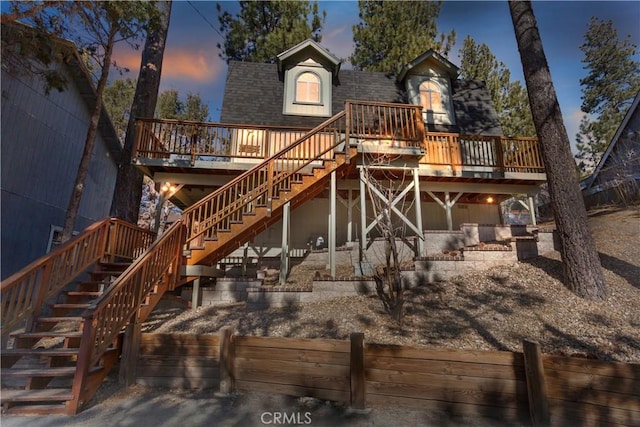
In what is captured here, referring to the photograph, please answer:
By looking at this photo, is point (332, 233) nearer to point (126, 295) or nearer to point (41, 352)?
point (126, 295)

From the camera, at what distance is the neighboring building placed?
8.32 m

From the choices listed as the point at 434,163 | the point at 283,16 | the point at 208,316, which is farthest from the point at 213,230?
the point at 283,16

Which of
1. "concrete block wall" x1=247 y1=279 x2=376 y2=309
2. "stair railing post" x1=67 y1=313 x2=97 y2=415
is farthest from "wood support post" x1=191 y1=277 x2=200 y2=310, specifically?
"stair railing post" x1=67 y1=313 x2=97 y2=415

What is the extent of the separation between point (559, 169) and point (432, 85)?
7048 millimetres

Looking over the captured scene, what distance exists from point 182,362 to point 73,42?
24.2 ft

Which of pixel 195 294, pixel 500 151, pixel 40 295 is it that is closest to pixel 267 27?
pixel 500 151

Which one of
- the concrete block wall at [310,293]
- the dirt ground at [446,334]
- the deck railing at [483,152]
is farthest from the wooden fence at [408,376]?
the deck railing at [483,152]

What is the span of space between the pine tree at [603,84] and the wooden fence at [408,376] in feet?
86.8

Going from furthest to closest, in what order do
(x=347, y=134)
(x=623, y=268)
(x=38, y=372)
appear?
(x=347, y=134)
(x=623, y=268)
(x=38, y=372)

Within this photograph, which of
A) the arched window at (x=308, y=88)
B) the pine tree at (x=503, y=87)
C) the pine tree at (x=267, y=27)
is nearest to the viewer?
the arched window at (x=308, y=88)

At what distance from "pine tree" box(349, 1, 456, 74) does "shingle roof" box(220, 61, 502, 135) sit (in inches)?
187

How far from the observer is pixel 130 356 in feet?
13.4

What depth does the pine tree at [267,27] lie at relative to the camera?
53.0 feet

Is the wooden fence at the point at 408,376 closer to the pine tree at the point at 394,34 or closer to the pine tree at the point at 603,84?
the pine tree at the point at 394,34
